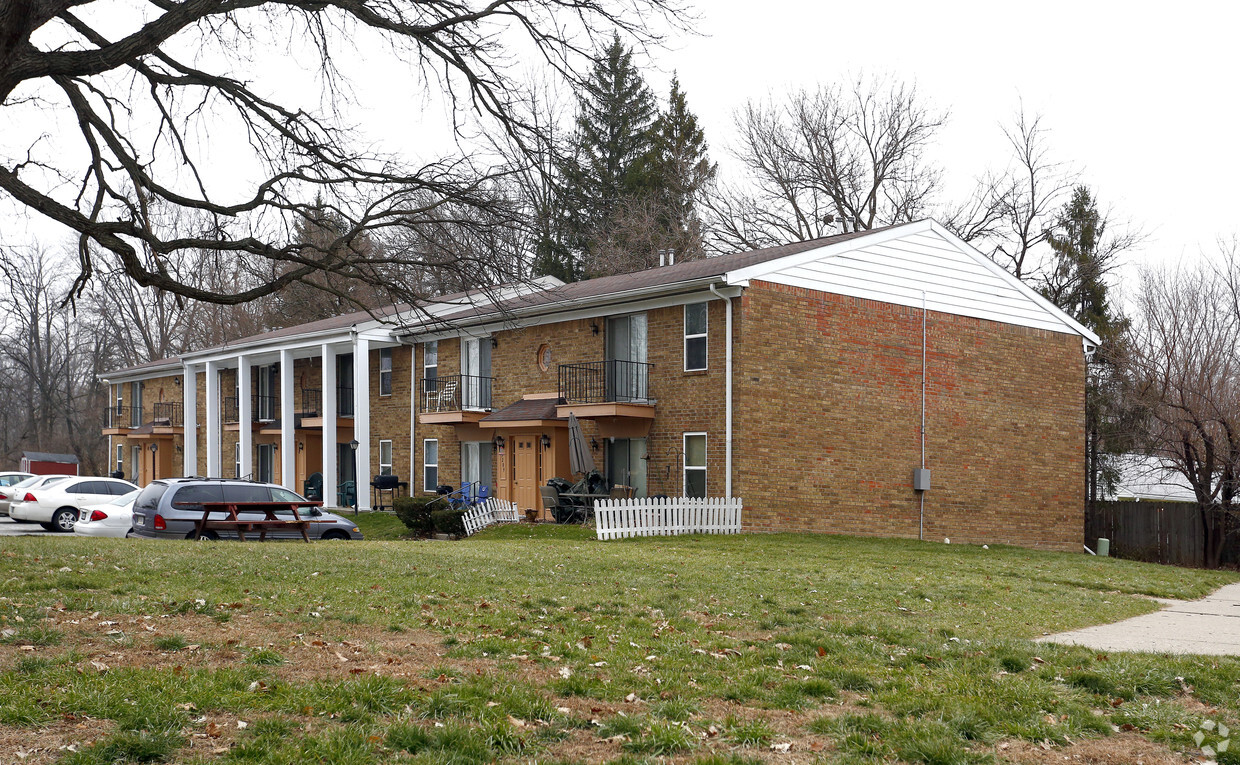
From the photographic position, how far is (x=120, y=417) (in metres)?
51.3

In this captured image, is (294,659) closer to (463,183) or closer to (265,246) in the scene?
(265,246)

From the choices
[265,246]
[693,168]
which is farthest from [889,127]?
[265,246]

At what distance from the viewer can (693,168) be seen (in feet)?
159

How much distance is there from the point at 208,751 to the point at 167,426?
43.5 meters

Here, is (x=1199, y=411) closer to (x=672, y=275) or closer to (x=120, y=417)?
(x=672, y=275)

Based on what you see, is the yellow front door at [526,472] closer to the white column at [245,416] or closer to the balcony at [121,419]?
the white column at [245,416]

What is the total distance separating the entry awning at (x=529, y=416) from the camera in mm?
25250

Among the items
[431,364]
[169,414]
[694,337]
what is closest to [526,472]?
[431,364]

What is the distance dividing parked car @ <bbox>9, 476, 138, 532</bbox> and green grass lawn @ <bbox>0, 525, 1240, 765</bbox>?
14.1 m

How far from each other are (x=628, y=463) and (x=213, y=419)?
2343 cm

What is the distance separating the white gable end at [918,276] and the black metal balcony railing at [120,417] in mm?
37396

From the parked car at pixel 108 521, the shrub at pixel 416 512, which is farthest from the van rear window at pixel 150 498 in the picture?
the shrub at pixel 416 512

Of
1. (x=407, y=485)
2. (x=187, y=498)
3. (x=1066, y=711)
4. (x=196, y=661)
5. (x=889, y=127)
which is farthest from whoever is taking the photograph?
(x=889, y=127)

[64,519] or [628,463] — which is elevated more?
[628,463]
